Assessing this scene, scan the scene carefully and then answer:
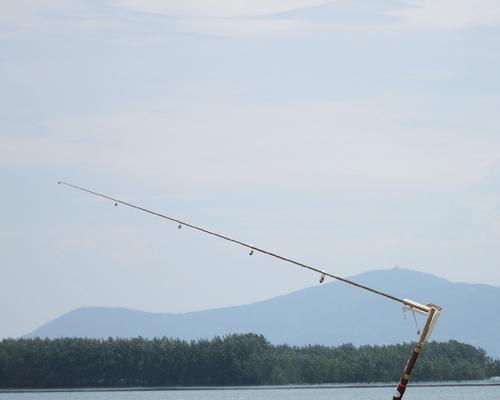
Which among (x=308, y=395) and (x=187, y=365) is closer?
(x=308, y=395)

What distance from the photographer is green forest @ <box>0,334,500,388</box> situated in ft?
540

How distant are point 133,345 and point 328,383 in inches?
1017

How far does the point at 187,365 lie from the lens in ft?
556

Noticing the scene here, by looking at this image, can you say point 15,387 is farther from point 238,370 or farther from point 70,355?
point 238,370

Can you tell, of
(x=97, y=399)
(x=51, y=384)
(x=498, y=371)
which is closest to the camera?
(x=97, y=399)

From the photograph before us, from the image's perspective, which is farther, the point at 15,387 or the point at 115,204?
the point at 15,387

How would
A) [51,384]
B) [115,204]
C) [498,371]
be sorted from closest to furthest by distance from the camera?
[115,204] < [51,384] < [498,371]

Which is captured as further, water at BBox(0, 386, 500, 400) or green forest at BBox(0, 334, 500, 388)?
green forest at BBox(0, 334, 500, 388)

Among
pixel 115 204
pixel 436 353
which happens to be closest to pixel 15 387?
pixel 436 353

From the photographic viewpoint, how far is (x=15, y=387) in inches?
6447

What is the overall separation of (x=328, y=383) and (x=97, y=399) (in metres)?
38.7

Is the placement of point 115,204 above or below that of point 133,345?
below

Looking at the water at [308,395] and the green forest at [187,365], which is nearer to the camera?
the water at [308,395]

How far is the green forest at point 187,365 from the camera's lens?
540 feet
